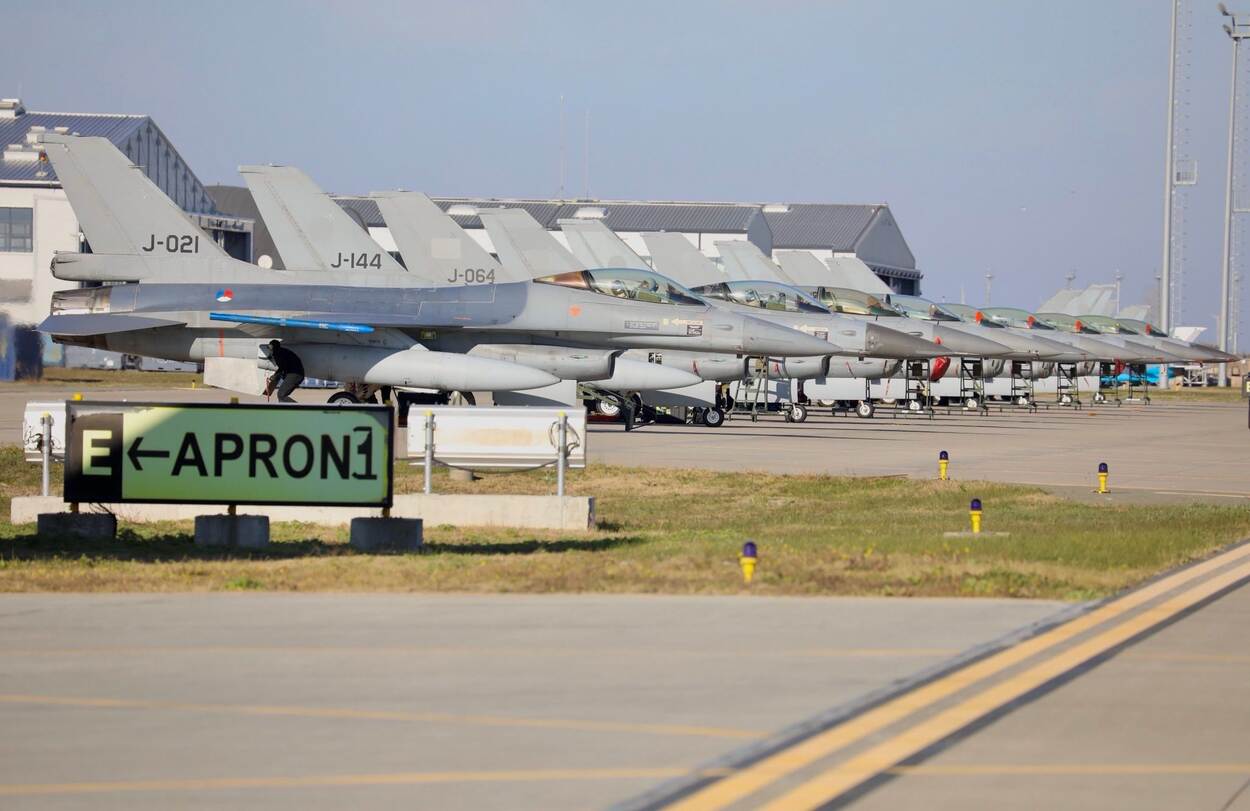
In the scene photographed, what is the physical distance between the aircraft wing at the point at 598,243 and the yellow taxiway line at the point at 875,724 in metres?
33.5

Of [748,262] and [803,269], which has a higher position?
[803,269]

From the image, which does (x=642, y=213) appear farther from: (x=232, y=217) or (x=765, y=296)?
(x=765, y=296)

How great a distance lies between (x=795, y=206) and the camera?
105 meters

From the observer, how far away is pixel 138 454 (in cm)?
1329

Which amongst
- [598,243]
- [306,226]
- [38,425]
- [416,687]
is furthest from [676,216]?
[416,687]

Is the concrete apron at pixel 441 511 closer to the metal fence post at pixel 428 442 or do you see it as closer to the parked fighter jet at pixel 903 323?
the metal fence post at pixel 428 442

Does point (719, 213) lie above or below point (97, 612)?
above

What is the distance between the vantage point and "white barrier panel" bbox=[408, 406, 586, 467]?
1628 cm

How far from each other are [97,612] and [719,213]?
88.4 m

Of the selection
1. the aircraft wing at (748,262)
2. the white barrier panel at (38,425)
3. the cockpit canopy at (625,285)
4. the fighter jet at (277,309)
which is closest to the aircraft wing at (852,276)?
the aircraft wing at (748,262)

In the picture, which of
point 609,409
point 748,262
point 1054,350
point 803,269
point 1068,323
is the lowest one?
point 609,409

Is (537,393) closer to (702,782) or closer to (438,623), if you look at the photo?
(438,623)

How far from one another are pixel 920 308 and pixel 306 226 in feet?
69.9

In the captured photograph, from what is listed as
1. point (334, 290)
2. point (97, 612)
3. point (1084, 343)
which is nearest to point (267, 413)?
point (97, 612)
